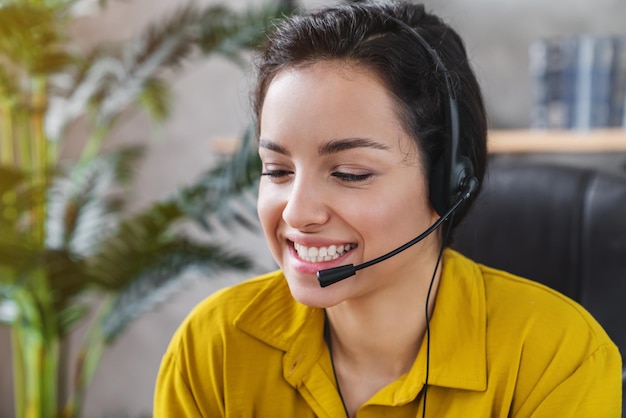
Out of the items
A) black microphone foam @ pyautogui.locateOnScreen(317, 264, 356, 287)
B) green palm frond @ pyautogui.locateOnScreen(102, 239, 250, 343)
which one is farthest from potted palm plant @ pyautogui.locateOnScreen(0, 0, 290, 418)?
black microphone foam @ pyautogui.locateOnScreen(317, 264, 356, 287)

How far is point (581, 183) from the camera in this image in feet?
3.89

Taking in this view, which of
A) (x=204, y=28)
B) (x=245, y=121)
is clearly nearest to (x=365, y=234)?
(x=204, y=28)

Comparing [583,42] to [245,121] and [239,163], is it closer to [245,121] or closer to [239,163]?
[239,163]

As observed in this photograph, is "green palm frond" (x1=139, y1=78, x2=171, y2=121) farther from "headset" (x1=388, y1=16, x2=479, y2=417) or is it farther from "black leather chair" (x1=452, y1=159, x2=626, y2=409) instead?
"headset" (x1=388, y1=16, x2=479, y2=417)

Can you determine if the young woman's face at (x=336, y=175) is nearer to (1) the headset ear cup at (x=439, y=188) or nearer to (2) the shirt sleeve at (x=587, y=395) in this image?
(1) the headset ear cup at (x=439, y=188)

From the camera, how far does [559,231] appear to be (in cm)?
119

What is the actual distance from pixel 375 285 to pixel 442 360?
0.45 feet

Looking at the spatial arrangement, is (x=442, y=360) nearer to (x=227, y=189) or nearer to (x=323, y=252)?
(x=323, y=252)

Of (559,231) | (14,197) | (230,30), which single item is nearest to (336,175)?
(559,231)

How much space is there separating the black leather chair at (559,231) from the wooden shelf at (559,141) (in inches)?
15.2

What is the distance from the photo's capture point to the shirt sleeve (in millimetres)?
877

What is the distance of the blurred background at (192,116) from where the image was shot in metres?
2.00

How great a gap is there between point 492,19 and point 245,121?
0.80 meters

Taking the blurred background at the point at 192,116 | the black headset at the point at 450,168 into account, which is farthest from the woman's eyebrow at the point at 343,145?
the blurred background at the point at 192,116
